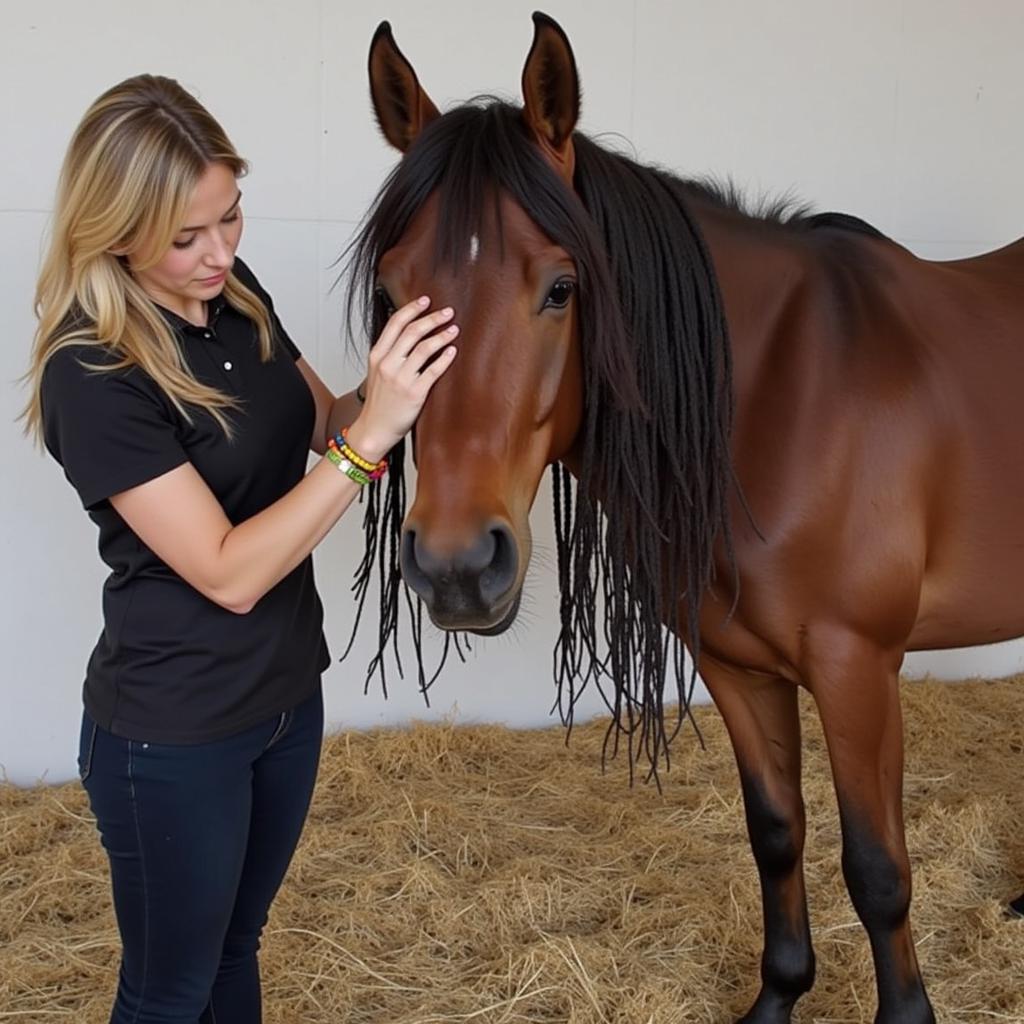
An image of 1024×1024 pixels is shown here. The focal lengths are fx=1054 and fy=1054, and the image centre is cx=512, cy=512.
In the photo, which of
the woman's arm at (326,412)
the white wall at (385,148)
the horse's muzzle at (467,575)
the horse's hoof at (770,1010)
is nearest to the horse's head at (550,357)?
the horse's muzzle at (467,575)

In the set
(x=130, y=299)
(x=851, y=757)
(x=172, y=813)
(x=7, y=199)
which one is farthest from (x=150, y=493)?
(x=7, y=199)

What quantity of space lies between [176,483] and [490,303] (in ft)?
1.34

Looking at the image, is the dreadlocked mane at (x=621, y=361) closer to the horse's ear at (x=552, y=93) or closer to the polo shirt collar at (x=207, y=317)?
the horse's ear at (x=552, y=93)

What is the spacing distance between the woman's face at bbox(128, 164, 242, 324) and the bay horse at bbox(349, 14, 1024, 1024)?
0.58 ft

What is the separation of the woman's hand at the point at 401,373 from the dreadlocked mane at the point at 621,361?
0.29 feet

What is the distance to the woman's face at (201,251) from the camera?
1.23 meters

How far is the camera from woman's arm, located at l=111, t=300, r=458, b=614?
3.81ft

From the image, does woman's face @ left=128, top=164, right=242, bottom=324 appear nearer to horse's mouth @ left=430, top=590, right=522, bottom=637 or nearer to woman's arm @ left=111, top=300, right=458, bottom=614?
woman's arm @ left=111, top=300, right=458, bottom=614

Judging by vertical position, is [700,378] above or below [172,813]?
above

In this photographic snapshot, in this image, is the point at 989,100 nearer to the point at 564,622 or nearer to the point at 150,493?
the point at 564,622

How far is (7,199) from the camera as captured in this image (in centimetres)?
266

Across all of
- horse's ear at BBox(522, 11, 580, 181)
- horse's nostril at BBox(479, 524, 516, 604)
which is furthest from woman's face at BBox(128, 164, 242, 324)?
horse's nostril at BBox(479, 524, 516, 604)

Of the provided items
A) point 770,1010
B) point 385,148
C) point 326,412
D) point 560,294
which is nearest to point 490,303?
point 560,294

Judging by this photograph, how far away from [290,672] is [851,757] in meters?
0.87
